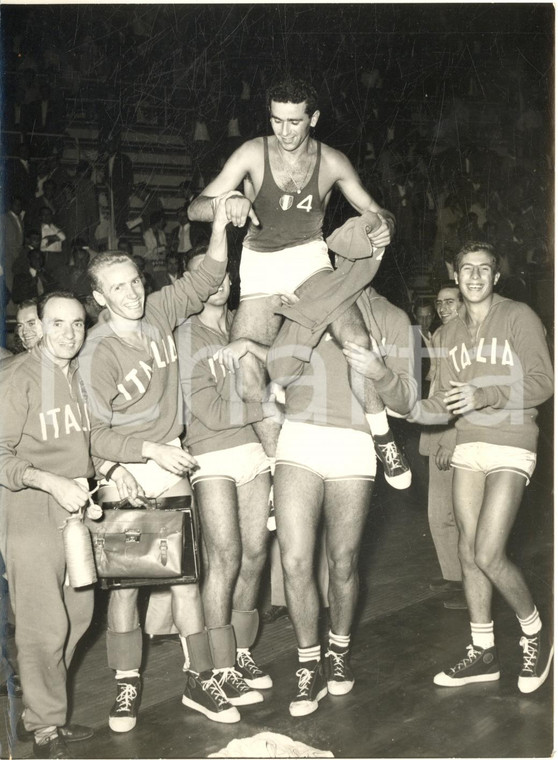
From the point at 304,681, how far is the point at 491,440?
1448 millimetres

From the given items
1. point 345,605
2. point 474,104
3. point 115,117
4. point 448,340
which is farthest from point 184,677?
point 474,104

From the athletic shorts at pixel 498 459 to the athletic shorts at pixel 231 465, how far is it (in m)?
1.06

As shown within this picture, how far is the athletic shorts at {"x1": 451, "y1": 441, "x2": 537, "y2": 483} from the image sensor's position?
154 inches

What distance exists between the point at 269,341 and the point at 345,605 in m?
1.35

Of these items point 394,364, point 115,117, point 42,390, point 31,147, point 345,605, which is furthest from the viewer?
point 31,147

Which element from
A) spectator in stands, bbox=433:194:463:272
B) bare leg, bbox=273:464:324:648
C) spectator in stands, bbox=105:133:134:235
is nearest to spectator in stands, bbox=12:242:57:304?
spectator in stands, bbox=105:133:134:235

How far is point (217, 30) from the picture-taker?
4.67 meters

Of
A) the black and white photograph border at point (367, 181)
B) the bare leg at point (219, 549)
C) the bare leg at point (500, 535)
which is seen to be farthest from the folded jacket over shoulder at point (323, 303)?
the black and white photograph border at point (367, 181)

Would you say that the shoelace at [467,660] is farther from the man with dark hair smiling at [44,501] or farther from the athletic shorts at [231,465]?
the man with dark hair smiling at [44,501]

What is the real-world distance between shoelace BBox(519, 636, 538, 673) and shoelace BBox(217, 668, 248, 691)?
4.44 ft

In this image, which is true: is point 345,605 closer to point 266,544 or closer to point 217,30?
point 266,544

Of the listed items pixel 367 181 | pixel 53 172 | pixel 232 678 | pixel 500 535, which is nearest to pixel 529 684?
pixel 500 535

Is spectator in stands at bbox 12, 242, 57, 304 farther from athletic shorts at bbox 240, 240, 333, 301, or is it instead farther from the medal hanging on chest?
the medal hanging on chest

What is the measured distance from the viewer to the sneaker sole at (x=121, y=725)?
11.7 feet
